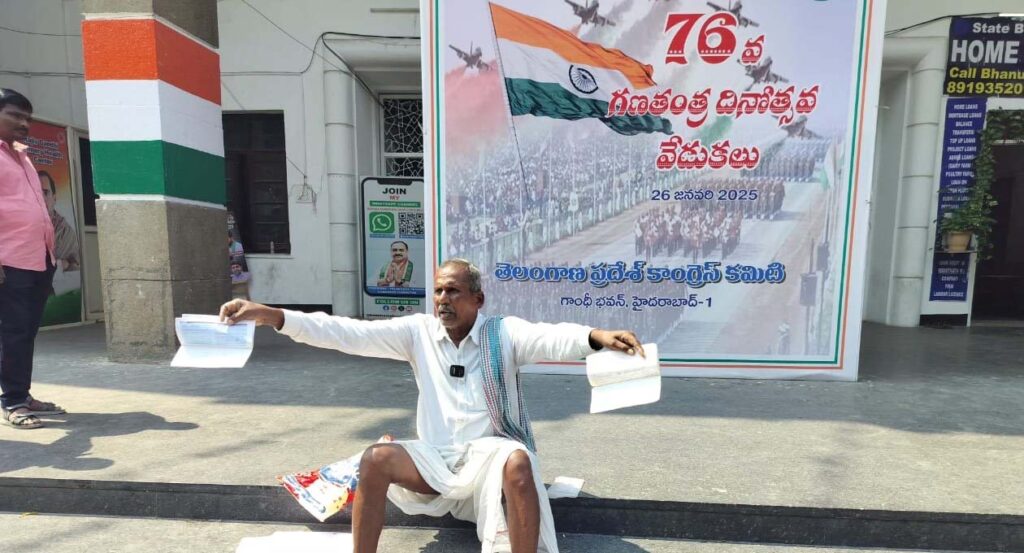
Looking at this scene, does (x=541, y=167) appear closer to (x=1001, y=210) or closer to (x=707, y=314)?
(x=707, y=314)

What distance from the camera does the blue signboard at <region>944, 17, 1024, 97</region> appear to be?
6473mm

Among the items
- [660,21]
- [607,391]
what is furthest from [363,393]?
[660,21]

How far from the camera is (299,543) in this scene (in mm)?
2445

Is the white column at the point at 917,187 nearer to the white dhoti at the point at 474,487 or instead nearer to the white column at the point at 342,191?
the white dhoti at the point at 474,487

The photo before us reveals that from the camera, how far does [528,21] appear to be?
14.2 feet

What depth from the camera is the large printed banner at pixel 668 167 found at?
4.25 metres

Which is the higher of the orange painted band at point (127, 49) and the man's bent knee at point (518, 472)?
the orange painted band at point (127, 49)

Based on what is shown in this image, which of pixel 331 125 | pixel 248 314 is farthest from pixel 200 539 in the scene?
pixel 331 125

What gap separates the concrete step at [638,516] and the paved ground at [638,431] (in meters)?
0.05

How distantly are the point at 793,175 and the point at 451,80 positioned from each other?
2.92m

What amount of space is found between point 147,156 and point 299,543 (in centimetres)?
393

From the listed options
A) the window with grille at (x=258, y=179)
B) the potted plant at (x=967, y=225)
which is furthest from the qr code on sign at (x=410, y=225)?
the potted plant at (x=967, y=225)

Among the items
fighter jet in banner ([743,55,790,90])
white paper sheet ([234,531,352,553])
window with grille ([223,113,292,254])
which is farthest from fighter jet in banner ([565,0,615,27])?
window with grille ([223,113,292,254])

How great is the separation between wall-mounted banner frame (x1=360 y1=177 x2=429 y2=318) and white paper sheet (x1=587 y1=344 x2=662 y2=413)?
5.24 metres
